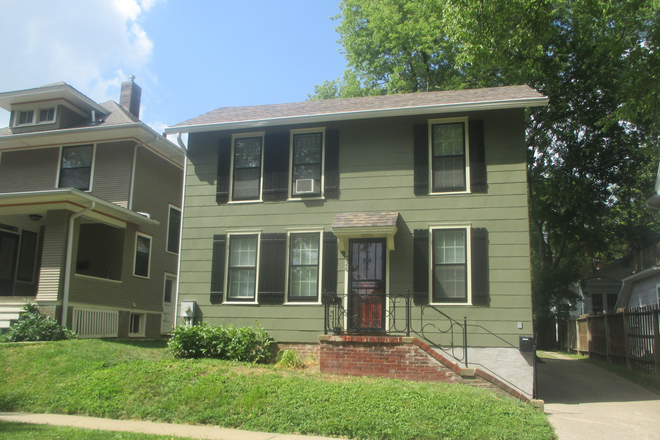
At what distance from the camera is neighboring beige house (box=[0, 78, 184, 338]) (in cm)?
1393

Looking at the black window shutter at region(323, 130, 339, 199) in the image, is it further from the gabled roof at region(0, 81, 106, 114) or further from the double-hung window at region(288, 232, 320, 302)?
the gabled roof at region(0, 81, 106, 114)

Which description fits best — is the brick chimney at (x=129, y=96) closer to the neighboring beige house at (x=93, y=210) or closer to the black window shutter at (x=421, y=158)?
the neighboring beige house at (x=93, y=210)

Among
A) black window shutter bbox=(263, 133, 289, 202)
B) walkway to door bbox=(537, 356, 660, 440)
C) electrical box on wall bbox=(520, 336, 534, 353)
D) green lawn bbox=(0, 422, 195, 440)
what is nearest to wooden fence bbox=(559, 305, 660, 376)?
walkway to door bbox=(537, 356, 660, 440)

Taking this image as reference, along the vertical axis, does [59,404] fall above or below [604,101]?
below

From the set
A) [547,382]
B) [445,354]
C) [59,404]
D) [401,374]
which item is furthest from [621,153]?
[59,404]

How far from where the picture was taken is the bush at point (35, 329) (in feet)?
40.5

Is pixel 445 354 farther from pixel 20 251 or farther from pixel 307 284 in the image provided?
pixel 20 251

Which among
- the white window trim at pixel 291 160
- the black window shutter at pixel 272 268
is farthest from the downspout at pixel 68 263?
the white window trim at pixel 291 160

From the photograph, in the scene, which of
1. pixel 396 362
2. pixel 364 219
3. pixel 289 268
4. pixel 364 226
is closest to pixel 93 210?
pixel 289 268

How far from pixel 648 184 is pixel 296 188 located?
62.2ft

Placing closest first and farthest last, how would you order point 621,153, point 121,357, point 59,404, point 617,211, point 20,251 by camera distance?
1. point 59,404
2. point 121,357
3. point 20,251
4. point 621,153
5. point 617,211

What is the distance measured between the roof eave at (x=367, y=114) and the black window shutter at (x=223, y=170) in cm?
45

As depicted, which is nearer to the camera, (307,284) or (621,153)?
(307,284)

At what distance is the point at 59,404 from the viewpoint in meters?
8.62
